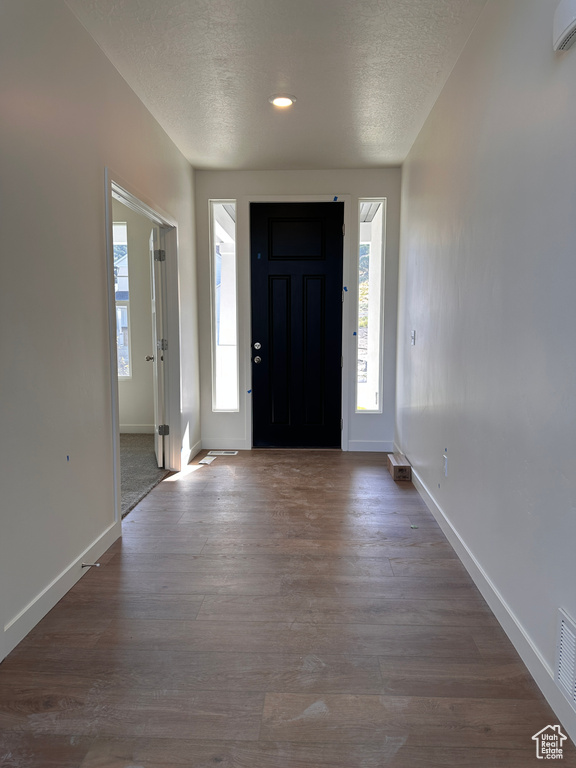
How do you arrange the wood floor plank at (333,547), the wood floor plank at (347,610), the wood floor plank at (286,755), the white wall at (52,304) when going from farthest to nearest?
the wood floor plank at (333,547), the wood floor plank at (347,610), the white wall at (52,304), the wood floor plank at (286,755)

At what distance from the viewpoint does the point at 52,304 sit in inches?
80.0

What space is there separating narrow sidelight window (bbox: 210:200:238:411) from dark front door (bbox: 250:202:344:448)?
0.29 m

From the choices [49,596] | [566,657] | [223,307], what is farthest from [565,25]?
[223,307]

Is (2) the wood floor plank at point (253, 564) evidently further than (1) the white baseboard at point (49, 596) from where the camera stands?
Yes

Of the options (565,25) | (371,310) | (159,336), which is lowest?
(159,336)

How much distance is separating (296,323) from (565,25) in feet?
11.2

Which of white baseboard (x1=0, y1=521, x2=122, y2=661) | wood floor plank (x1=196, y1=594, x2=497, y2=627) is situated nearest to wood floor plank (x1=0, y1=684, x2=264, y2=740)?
white baseboard (x1=0, y1=521, x2=122, y2=661)

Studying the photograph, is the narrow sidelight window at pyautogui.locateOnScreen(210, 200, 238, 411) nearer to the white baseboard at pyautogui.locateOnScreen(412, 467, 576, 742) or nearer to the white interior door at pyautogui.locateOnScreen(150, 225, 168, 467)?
the white interior door at pyautogui.locateOnScreen(150, 225, 168, 467)

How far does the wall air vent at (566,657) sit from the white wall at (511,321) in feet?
0.14

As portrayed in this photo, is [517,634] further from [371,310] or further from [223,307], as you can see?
[223,307]

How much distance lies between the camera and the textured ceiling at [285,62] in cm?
219

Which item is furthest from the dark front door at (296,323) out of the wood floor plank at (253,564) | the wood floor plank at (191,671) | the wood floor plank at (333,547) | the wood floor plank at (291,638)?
the wood floor plank at (191,671)

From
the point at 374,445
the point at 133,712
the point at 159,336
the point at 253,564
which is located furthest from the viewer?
the point at 374,445

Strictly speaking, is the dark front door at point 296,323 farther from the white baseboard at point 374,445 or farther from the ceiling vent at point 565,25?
the ceiling vent at point 565,25
